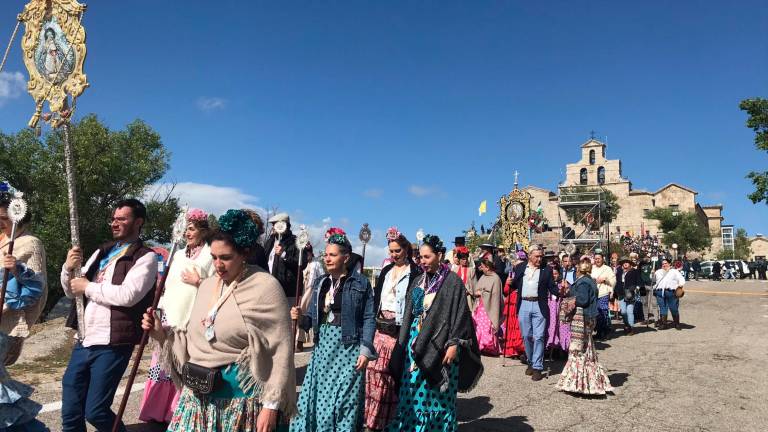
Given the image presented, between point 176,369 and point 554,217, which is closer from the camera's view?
point 176,369

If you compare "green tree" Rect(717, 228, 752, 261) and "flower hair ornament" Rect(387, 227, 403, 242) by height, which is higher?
"green tree" Rect(717, 228, 752, 261)

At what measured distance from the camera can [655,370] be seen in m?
8.73

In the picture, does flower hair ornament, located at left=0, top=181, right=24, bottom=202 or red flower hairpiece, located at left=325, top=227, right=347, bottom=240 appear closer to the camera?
flower hair ornament, located at left=0, top=181, right=24, bottom=202

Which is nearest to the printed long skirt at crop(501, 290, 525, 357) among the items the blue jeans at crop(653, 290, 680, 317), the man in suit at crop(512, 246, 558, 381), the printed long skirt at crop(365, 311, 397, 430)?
the man in suit at crop(512, 246, 558, 381)

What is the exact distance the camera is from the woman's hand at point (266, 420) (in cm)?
263

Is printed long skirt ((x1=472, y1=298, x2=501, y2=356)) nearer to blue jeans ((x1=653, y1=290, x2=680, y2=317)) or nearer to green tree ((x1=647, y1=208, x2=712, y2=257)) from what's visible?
blue jeans ((x1=653, y1=290, x2=680, y2=317))

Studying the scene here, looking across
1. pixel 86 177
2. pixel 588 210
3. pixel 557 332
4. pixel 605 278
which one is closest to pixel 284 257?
pixel 557 332

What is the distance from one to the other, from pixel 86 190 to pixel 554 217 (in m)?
74.3

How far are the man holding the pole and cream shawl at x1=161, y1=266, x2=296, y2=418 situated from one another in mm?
1010

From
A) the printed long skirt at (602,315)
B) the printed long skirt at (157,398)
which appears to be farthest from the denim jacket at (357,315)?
the printed long skirt at (602,315)

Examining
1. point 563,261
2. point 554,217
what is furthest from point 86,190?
point 554,217

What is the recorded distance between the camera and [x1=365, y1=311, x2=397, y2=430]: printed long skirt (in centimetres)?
506

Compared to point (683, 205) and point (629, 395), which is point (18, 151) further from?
point (683, 205)

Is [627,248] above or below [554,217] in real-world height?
below
